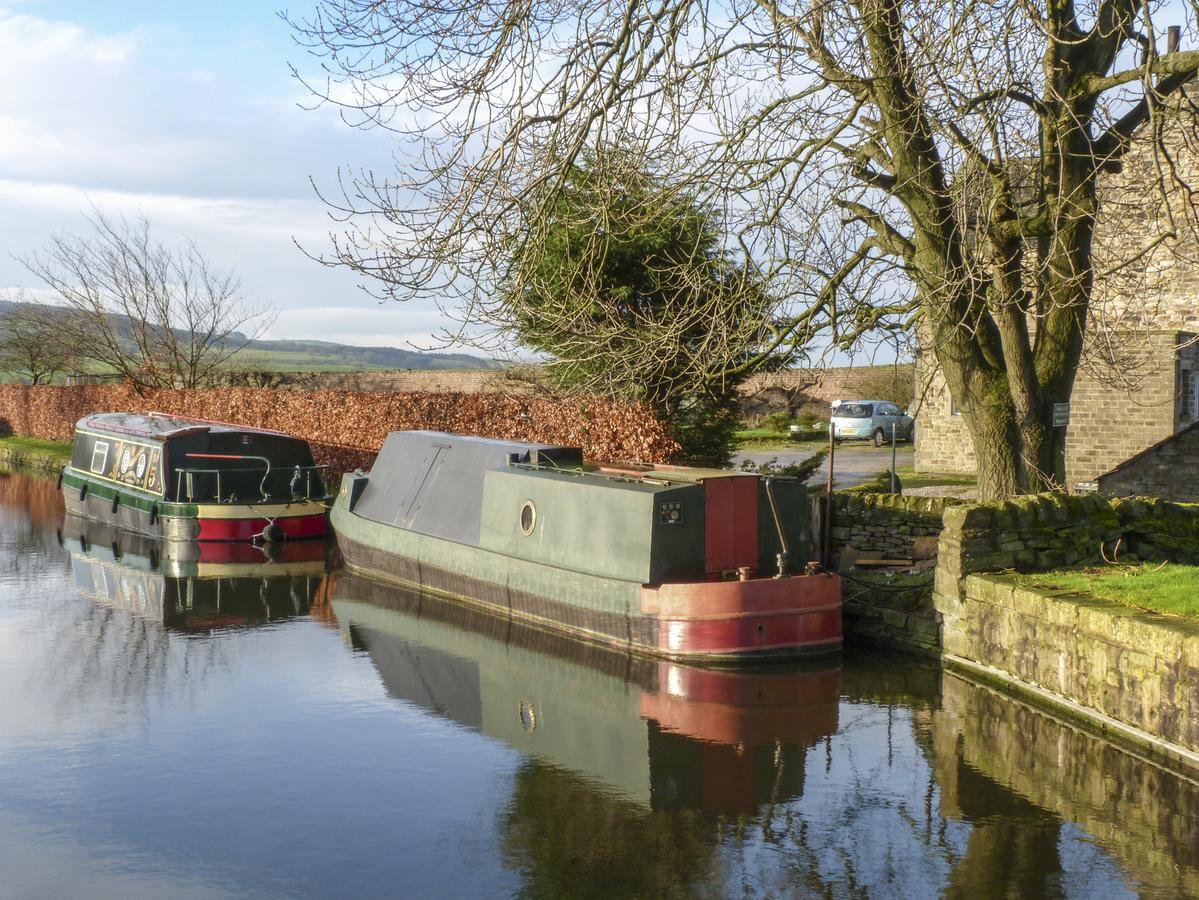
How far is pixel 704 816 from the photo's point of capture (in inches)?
329

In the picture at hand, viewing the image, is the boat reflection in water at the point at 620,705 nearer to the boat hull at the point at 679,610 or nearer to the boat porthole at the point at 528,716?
the boat porthole at the point at 528,716

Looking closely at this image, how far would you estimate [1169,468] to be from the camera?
65.0 ft

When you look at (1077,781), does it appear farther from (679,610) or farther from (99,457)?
(99,457)

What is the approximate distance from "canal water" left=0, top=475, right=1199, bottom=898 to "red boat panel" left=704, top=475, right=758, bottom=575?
4.28 ft

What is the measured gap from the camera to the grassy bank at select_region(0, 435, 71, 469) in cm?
3628

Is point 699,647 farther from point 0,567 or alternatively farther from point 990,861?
point 0,567

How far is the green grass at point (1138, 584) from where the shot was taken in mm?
9734

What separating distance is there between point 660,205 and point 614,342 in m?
3.09

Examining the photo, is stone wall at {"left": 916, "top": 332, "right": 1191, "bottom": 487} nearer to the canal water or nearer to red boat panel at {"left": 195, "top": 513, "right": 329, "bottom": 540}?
red boat panel at {"left": 195, "top": 513, "right": 329, "bottom": 540}

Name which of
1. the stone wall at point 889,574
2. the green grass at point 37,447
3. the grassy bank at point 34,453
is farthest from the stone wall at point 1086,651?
the green grass at point 37,447

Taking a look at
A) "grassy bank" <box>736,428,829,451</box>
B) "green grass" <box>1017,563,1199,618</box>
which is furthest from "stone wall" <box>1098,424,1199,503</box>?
"grassy bank" <box>736,428,829,451</box>

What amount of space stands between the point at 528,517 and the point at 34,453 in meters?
28.2

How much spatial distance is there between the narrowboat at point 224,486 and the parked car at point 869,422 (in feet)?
66.9

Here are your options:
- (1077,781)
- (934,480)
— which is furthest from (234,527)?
(1077,781)
